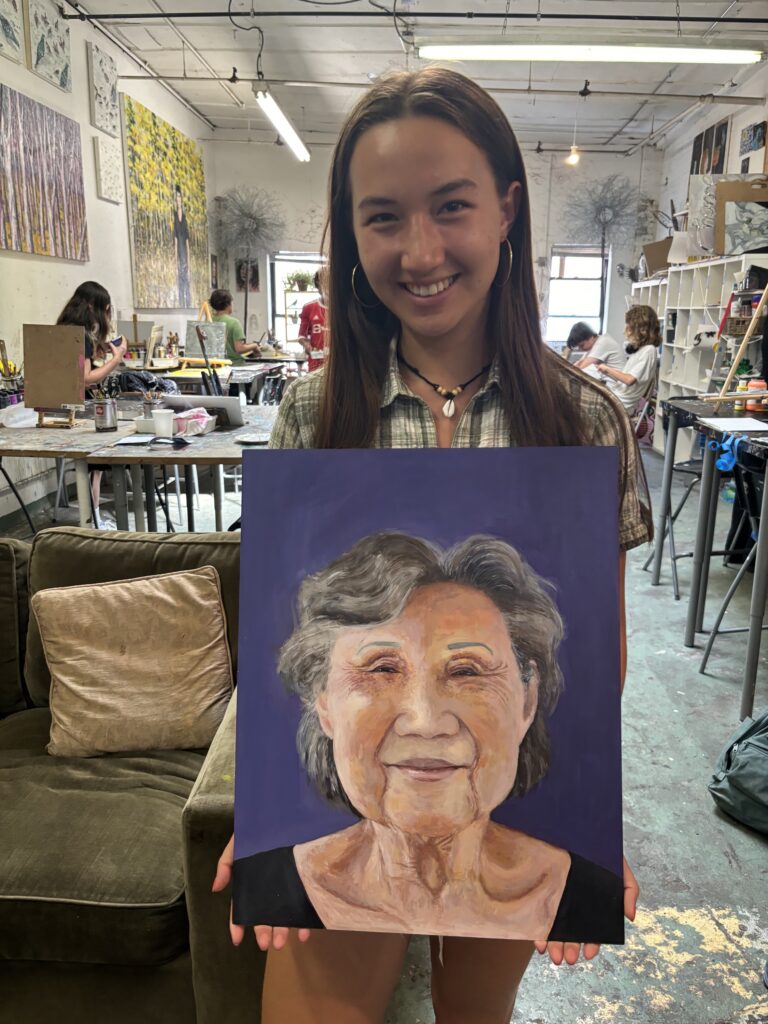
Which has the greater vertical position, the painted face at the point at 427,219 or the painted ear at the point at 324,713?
the painted face at the point at 427,219

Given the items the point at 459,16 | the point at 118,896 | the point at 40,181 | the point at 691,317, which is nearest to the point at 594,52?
the point at 459,16

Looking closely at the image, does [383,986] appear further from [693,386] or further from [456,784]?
[693,386]

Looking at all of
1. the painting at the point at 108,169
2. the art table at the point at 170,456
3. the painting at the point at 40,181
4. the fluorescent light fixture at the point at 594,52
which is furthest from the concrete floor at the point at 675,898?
the painting at the point at 108,169

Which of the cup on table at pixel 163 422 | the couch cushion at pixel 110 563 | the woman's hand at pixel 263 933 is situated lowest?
the woman's hand at pixel 263 933

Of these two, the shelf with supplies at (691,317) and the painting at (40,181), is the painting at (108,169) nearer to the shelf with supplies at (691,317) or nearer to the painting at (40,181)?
the painting at (40,181)

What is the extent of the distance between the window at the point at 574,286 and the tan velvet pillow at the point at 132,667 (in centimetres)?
1020

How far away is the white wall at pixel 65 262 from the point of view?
17.0 feet

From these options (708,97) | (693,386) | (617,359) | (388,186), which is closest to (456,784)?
(388,186)

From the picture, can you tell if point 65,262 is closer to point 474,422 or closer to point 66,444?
point 66,444

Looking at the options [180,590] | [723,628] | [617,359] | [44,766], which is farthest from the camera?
[617,359]

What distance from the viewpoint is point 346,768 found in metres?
0.77

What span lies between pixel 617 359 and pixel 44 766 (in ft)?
17.3

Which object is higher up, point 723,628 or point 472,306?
point 472,306

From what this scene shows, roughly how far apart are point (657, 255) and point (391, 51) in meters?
3.59
